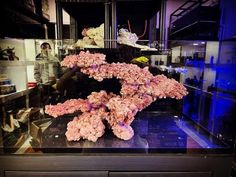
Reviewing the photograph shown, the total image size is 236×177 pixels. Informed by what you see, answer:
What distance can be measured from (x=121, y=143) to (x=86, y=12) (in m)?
0.69

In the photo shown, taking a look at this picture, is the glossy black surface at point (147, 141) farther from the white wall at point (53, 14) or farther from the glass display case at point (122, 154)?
the white wall at point (53, 14)

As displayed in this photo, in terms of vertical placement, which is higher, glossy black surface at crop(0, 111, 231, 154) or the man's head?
the man's head

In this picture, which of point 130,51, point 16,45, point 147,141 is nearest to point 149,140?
point 147,141

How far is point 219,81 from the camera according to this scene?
0.96m

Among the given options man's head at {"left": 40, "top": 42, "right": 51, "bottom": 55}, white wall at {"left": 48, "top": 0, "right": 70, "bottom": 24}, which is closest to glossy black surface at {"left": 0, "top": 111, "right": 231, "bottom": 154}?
man's head at {"left": 40, "top": 42, "right": 51, "bottom": 55}

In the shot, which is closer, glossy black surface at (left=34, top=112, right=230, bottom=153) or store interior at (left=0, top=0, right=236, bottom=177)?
glossy black surface at (left=34, top=112, right=230, bottom=153)

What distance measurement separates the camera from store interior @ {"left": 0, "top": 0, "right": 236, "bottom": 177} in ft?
2.86

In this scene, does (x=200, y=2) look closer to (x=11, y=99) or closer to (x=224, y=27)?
(x=224, y=27)

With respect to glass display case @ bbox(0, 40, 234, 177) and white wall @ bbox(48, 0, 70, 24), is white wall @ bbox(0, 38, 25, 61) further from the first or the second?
glass display case @ bbox(0, 40, 234, 177)

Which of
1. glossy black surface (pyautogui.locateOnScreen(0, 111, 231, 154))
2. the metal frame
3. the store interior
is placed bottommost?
the metal frame

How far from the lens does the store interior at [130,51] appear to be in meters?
0.87

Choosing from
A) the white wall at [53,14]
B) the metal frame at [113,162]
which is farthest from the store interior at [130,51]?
the metal frame at [113,162]

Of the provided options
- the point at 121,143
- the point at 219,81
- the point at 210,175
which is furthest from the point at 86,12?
the point at 210,175

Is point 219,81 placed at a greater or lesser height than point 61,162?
greater
